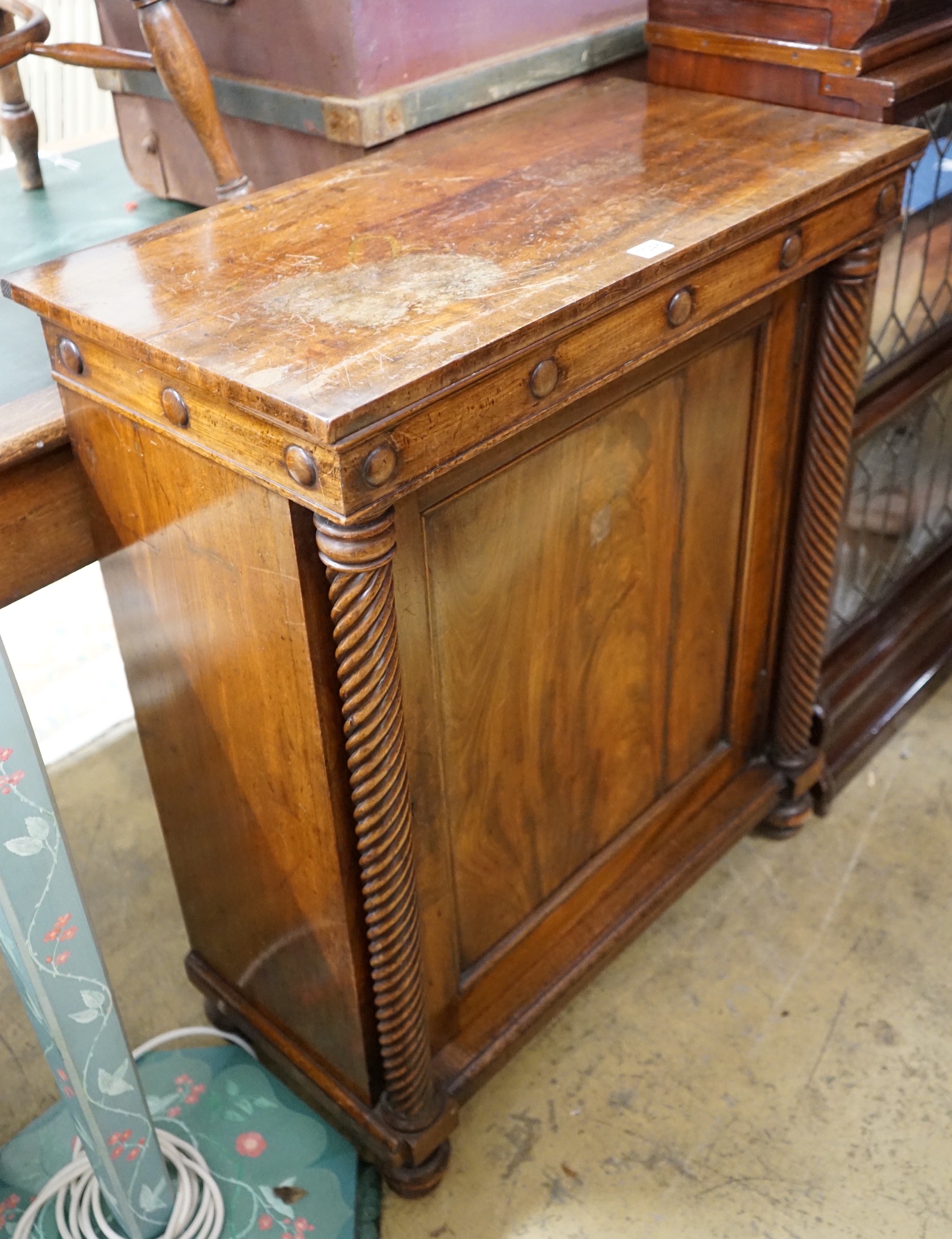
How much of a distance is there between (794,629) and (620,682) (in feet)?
1.38

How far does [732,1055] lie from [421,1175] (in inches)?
20.1

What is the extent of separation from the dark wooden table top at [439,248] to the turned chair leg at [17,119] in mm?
747

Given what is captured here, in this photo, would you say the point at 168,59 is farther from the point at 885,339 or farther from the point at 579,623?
the point at 885,339

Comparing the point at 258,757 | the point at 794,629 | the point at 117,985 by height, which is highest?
the point at 258,757

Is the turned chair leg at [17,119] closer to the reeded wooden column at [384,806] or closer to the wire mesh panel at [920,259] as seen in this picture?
the reeded wooden column at [384,806]

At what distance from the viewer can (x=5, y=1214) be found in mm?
1648

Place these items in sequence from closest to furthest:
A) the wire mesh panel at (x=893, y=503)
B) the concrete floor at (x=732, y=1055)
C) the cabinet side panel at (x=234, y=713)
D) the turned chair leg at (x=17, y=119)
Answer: the cabinet side panel at (x=234, y=713)
the concrete floor at (x=732, y=1055)
the turned chair leg at (x=17, y=119)
the wire mesh panel at (x=893, y=503)

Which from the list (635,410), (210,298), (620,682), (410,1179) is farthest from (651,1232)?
(210,298)

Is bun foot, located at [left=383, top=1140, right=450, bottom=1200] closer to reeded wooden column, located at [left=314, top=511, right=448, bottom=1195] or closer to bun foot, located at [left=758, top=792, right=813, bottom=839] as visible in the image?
reeded wooden column, located at [left=314, top=511, right=448, bottom=1195]

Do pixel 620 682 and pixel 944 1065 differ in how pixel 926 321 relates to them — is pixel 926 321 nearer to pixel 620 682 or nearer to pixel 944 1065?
pixel 620 682

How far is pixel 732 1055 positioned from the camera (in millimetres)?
1841

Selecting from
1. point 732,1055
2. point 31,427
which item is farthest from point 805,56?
point 732,1055

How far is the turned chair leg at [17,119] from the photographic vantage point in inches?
77.0

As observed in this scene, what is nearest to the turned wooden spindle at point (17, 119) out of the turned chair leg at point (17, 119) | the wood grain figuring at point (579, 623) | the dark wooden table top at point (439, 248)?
the turned chair leg at point (17, 119)
